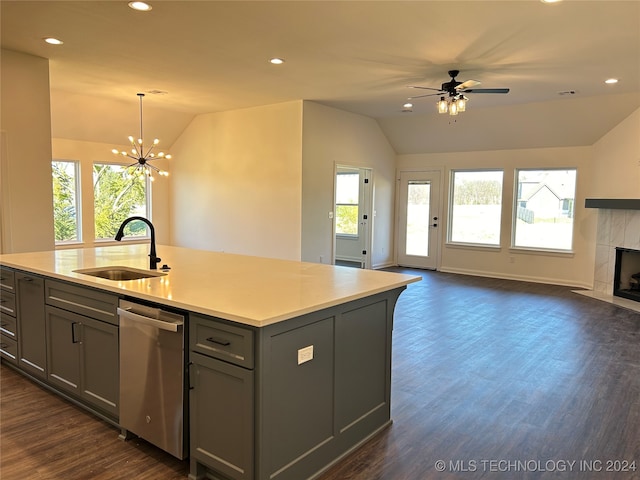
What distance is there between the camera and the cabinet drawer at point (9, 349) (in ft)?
11.6

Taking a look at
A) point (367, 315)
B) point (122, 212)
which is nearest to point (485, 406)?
point (367, 315)

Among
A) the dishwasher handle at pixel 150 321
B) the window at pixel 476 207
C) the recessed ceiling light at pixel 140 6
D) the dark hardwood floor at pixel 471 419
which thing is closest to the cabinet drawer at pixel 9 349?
the dark hardwood floor at pixel 471 419

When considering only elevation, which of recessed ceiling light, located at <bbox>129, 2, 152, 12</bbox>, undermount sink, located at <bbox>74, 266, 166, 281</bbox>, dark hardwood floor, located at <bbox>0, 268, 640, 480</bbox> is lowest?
dark hardwood floor, located at <bbox>0, 268, 640, 480</bbox>

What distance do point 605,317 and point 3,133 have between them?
739 cm

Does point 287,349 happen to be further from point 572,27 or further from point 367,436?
point 572,27

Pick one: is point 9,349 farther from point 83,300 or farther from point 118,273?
point 83,300

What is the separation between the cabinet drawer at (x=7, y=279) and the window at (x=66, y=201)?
5041 millimetres

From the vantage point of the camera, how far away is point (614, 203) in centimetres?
662

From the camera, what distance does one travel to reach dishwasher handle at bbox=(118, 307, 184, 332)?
2.20 meters

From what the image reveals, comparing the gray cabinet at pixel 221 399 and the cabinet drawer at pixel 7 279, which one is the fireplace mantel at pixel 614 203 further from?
the cabinet drawer at pixel 7 279

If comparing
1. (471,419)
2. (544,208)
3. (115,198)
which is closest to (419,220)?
(544,208)

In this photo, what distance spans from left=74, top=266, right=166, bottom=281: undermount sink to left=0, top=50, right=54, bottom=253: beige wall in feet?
8.28


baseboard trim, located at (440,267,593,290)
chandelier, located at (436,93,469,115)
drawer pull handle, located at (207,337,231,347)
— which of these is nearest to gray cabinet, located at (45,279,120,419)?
drawer pull handle, located at (207,337,231,347)

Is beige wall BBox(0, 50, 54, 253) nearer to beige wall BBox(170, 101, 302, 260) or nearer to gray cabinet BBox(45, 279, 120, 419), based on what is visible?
gray cabinet BBox(45, 279, 120, 419)
